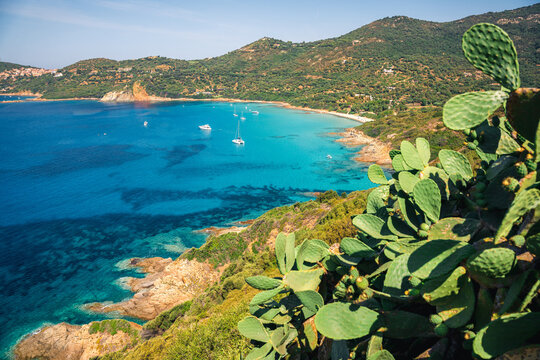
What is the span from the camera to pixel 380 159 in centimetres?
3759

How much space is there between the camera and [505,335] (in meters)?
1.17

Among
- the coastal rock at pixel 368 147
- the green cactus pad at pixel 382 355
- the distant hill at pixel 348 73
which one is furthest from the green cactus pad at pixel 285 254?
the distant hill at pixel 348 73

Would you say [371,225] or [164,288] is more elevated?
[371,225]

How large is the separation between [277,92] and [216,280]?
10582cm

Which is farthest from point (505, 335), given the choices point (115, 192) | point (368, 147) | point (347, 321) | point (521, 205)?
point (368, 147)

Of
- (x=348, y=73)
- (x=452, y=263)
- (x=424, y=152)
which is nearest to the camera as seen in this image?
(x=452, y=263)

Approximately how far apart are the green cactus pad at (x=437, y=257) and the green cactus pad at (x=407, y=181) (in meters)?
0.79

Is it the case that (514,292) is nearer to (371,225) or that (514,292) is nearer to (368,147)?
(371,225)

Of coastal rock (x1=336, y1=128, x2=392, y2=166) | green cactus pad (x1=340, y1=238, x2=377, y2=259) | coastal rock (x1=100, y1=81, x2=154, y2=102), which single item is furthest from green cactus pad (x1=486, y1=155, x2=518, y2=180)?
coastal rock (x1=100, y1=81, x2=154, y2=102)

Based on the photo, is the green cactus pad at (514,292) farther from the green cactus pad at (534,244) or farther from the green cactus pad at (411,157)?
the green cactus pad at (411,157)

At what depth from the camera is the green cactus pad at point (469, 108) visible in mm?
1528

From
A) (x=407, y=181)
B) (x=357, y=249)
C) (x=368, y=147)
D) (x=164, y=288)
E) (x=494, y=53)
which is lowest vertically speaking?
(x=164, y=288)

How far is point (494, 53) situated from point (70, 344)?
16.0 m

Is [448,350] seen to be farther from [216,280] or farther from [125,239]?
[125,239]
